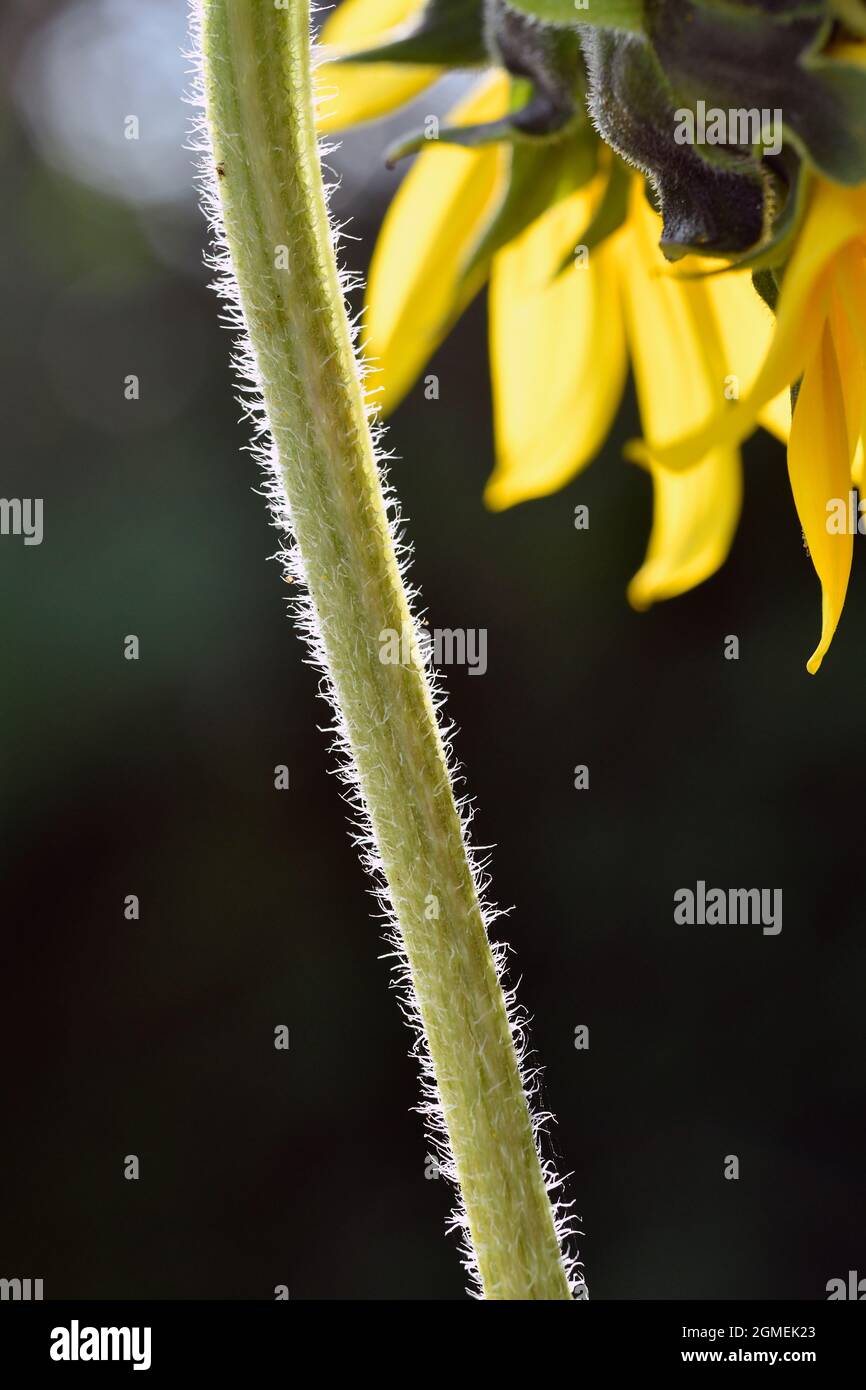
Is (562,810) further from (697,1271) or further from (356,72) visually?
(356,72)

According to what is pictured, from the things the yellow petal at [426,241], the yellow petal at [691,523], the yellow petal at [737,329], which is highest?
the yellow petal at [426,241]

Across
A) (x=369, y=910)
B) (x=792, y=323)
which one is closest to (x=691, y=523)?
(x=792, y=323)

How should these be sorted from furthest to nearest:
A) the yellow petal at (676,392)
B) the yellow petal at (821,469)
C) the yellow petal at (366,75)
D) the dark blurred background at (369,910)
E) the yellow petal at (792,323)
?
the dark blurred background at (369,910)
the yellow petal at (676,392)
the yellow petal at (366,75)
the yellow petal at (821,469)
the yellow petal at (792,323)

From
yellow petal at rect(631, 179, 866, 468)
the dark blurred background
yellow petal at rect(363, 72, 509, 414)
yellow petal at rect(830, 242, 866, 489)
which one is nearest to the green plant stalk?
yellow petal at rect(631, 179, 866, 468)

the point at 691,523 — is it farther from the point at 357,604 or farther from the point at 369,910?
the point at 369,910

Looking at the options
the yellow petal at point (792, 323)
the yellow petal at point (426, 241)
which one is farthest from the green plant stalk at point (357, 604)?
the yellow petal at point (426, 241)

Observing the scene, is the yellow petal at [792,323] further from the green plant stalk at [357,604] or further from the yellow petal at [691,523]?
the yellow petal at [691,523]
